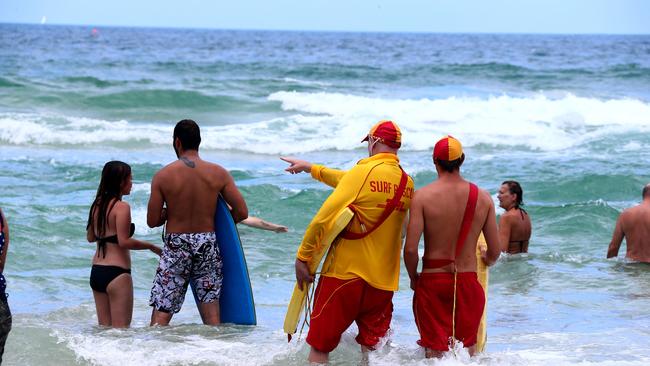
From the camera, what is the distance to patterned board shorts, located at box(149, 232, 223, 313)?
5.77m

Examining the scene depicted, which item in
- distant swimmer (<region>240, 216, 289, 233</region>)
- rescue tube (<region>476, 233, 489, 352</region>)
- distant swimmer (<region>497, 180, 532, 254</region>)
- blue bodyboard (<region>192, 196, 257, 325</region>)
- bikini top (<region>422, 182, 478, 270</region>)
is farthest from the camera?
distant swimmer (<region>497, 180, 532, 254</region>)

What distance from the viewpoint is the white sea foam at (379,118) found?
65.9 feet

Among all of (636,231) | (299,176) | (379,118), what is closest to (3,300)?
(636,231)

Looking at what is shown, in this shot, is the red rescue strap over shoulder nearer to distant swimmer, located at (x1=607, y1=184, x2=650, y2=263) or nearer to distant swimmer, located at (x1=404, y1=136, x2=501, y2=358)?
distant swimmer, located at (x1=404, y1=136, x2=501, y2=358)

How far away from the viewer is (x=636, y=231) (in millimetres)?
9062

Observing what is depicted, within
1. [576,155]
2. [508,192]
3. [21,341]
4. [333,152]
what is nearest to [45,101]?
[333,152]

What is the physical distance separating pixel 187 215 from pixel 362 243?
1341 millimetres

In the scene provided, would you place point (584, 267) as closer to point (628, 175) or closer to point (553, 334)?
point (553, 334)

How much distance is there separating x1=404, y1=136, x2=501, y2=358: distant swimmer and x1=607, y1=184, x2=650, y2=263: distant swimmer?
4345 millimetres

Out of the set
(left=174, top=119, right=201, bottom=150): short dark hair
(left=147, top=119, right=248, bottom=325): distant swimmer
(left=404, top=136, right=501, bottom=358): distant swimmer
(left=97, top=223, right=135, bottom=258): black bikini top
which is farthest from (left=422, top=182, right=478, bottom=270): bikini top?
(left=97, top=223, right=135, bottom=258): black bikini top

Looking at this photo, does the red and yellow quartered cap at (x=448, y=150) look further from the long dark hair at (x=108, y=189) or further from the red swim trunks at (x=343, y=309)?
the long dark hair at (x=108, y=189)

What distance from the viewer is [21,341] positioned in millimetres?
6066

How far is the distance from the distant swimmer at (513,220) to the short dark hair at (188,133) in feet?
15.0

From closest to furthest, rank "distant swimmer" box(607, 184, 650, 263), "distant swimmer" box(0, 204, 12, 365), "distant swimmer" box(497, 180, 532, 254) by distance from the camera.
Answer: "distant swimmer" box(0, 204, 12, 365), "distant swimmer" box(607, 184, 650, 263), "distant swimmer" box(497, 180, 532, 254)
